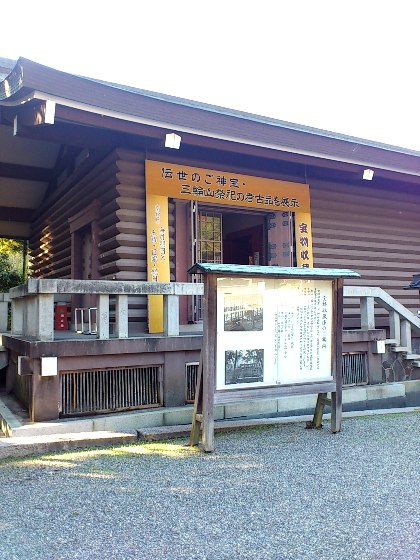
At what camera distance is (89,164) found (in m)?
9.29

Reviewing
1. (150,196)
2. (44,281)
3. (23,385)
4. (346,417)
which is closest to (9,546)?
Answer: (44,281)

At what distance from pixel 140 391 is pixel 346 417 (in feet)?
8.73

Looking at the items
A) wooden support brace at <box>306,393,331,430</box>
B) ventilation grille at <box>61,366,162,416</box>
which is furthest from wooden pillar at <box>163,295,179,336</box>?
wooden support brace at <box>306,393,331,430</box>

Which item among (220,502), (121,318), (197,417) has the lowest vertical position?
(220,502)

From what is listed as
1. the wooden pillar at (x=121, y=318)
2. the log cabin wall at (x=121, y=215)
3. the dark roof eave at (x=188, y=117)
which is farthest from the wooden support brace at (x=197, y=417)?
the dark roof eave at (x=188, y=117)

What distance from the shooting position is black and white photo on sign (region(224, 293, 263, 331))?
16.7ft

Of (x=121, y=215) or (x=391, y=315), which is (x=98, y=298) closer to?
(x=121, y=215)

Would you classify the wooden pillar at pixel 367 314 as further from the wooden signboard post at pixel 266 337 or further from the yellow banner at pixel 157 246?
the yellow banner at pixel 157 246

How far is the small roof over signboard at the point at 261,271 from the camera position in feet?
16.0

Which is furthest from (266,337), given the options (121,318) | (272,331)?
(121,318)

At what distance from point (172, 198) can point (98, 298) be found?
277 centimetres

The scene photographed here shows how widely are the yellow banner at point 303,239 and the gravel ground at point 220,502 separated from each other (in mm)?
4205

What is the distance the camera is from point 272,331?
529 cm

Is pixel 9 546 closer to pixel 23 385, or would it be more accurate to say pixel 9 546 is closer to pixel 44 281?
pixel 44 281
